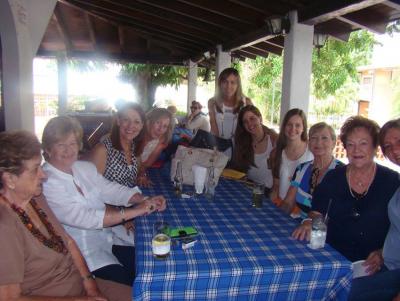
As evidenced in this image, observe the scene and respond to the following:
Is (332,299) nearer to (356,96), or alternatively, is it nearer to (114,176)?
(114,176)

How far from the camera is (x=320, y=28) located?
169 inches

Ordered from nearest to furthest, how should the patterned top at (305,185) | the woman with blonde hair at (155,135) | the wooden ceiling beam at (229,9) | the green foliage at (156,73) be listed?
1. the patterned top at (305,185)
2. the woman with blonde hair at (155,135)
3. the wooden ceiling beam at (229,9)
4. the green foliage at (156,73)

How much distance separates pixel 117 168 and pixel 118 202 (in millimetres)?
319

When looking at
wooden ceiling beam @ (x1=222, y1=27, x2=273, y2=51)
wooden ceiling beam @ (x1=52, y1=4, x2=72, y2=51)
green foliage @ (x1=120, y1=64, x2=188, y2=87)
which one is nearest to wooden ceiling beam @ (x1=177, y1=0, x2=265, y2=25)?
wooden ceiling beam @ (x1=222, y1=27, x2=273, y2=51)

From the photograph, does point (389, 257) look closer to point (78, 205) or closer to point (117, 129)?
point (78, 205)

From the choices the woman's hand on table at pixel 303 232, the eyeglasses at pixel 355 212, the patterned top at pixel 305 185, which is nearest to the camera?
the woman's hand on table at pixel 303 232

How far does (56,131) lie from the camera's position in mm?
1957

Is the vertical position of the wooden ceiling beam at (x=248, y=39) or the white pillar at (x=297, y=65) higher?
the wooden ceiling beam at (x=248, y=39)

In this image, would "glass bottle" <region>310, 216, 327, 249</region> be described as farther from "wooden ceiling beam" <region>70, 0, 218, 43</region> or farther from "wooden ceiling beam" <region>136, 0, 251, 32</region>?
"wooden ceiling beam" <region>70, 0, 218, 43</region>

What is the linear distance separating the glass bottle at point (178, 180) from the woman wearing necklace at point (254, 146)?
796 mm

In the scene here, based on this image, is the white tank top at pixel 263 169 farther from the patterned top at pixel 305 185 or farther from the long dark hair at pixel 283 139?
the patterned top at pixel 305 185

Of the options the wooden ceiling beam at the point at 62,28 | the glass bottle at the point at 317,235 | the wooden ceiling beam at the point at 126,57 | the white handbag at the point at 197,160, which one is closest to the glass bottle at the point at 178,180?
the white handbag at the point at 197,160

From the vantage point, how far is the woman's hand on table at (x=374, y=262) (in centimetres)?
194

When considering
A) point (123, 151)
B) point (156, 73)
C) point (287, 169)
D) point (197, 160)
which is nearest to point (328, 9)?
point (287, 169)
